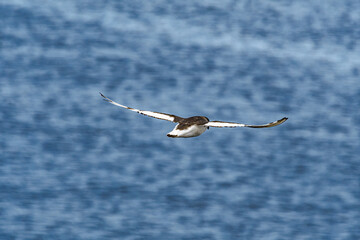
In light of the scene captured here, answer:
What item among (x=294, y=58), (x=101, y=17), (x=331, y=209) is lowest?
(x=331, y=209)

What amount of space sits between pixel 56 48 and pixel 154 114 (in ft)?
122

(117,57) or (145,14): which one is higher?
(145,14)

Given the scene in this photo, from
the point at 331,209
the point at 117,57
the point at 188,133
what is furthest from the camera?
the point at 117,57

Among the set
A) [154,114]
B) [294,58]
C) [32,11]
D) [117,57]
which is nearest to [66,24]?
[32,11]

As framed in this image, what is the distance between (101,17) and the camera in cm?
6106

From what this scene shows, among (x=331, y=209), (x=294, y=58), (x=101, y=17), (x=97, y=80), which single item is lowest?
(x=331, y=209)

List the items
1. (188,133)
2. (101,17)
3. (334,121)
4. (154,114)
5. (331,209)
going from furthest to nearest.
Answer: (101,17), (334,121), (331,209), (154,114), (188,133)

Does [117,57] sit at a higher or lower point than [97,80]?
higher

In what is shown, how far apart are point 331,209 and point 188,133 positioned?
18.0 metres

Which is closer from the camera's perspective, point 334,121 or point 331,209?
point 331,209

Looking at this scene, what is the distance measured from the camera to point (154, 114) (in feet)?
72.5

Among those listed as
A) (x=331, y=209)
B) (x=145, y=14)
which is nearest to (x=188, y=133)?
(x=331, y=209)

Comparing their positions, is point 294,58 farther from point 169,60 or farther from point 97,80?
point 97,80

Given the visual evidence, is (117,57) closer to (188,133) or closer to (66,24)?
(66,24)
